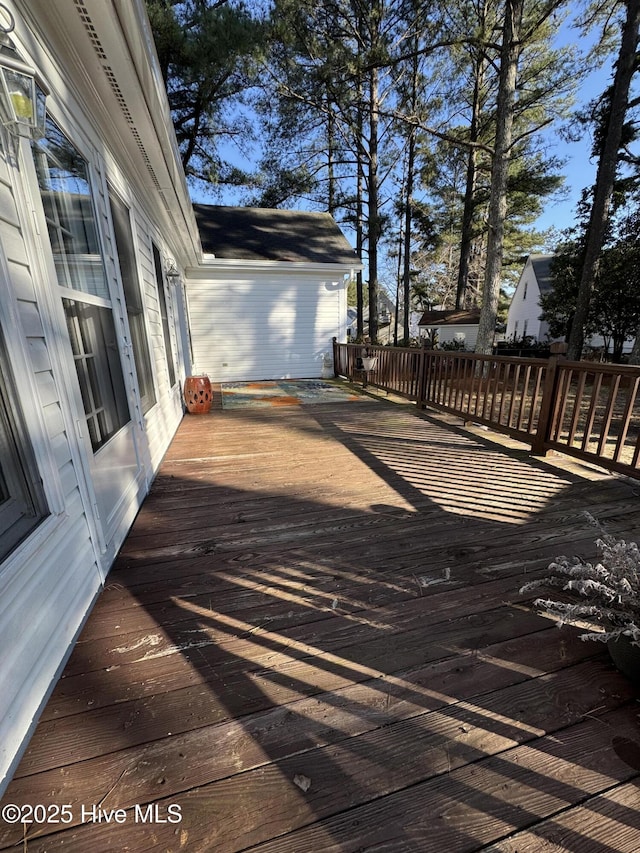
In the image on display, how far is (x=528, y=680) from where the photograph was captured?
1253mm

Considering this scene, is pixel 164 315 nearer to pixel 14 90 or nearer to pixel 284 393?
pixel 284 393

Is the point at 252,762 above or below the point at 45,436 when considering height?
below

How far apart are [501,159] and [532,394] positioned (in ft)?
19.2

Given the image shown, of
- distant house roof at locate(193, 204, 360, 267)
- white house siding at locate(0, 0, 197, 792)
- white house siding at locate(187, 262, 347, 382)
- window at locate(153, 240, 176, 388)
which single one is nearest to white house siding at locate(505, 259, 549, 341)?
distant house roof at locate(193, 204, 360, 267)

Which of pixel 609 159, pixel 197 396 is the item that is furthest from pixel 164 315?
pixel 609 159

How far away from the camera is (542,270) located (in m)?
20.1

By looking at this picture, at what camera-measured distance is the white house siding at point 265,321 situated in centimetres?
784

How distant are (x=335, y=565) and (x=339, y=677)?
0.63 m

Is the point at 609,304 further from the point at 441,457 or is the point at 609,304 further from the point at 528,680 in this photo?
the point at 528,680

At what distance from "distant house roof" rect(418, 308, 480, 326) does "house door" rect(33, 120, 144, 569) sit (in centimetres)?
2047

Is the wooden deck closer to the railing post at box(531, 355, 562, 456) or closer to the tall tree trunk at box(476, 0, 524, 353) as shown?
the railing post at box(531, 355, 562, 456)

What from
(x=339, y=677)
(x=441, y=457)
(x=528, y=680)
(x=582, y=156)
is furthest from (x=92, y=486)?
(x=582, y=156)

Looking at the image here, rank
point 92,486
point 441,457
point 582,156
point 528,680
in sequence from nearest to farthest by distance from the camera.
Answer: point 528,680
point 92,486
point 441,457
point 582,156

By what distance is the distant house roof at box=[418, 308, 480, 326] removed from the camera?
2131cm
